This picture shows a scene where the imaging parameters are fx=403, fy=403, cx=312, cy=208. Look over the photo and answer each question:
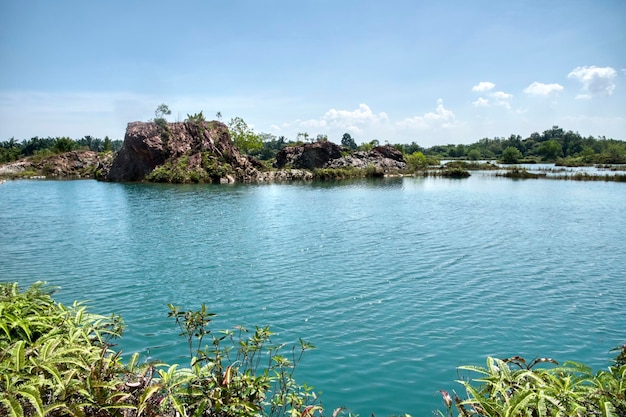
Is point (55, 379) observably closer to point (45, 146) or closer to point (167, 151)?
point (167, 151)

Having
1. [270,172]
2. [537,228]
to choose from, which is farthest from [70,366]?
[270,172]

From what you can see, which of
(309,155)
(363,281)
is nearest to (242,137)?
(309,155)

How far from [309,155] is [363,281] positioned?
8980 cm

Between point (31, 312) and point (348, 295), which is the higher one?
point (31, 312)

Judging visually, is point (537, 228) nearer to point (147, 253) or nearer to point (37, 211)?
point (147, 253)

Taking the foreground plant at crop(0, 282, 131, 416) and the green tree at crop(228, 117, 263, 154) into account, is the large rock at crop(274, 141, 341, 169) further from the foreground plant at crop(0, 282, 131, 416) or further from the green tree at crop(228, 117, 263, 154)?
the foreground plant at crop(0, 282, 131, 416)

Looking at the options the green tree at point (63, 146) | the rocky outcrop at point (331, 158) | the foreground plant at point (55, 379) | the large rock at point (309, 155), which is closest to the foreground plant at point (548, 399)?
the foreground plant at point (55, 379)

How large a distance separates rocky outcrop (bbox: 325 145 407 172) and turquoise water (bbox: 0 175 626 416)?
6675cm

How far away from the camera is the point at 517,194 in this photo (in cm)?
5359

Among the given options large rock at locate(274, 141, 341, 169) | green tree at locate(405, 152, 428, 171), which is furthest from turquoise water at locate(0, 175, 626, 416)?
green tree at locate(405, 152, 428, 171)

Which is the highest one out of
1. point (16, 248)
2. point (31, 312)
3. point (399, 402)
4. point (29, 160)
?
point (29, 160)

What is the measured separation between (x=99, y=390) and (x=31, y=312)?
11.5 feet

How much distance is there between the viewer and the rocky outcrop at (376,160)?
102m

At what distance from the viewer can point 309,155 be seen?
346 ft
